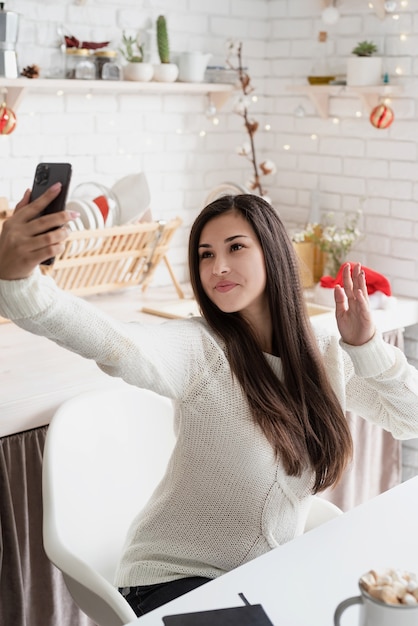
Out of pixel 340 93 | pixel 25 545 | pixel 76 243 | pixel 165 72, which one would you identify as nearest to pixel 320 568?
pixel 25 545

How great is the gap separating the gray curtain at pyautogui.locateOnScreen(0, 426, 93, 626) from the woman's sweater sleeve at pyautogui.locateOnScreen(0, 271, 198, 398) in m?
0.62

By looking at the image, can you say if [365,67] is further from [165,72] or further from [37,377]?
[37,377]

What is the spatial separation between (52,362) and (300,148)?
1.57 meters

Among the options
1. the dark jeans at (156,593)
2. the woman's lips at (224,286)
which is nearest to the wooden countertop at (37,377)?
the woman's lips at (224,286)

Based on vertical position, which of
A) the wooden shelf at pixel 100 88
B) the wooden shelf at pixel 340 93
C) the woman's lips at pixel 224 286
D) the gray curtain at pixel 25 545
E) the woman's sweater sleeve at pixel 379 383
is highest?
the wooden shelf at pixel 100 88

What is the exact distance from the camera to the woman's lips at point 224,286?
1690 millimetres

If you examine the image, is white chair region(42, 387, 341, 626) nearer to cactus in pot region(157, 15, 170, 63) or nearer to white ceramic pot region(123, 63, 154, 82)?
white ceramic pot region(123, 63, 154, 82)

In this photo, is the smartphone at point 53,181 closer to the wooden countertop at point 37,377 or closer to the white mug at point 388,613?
the white mug at point 388,613

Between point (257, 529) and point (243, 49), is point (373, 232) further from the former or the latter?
point (257, 529)

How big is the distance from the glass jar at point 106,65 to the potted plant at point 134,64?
4 centimetres

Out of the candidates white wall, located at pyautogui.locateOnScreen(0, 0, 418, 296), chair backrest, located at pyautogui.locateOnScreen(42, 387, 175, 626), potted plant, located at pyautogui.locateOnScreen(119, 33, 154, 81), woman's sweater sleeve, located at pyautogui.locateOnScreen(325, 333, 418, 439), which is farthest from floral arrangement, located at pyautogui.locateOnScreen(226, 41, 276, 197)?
woman's sweater sleeve, located at pyautogui.locateOnScreen(325, 333, 418, 439)

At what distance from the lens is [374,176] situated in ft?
10.5

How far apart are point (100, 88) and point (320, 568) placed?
76.1 inches

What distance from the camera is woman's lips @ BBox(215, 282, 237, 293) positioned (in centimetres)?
A: 169
